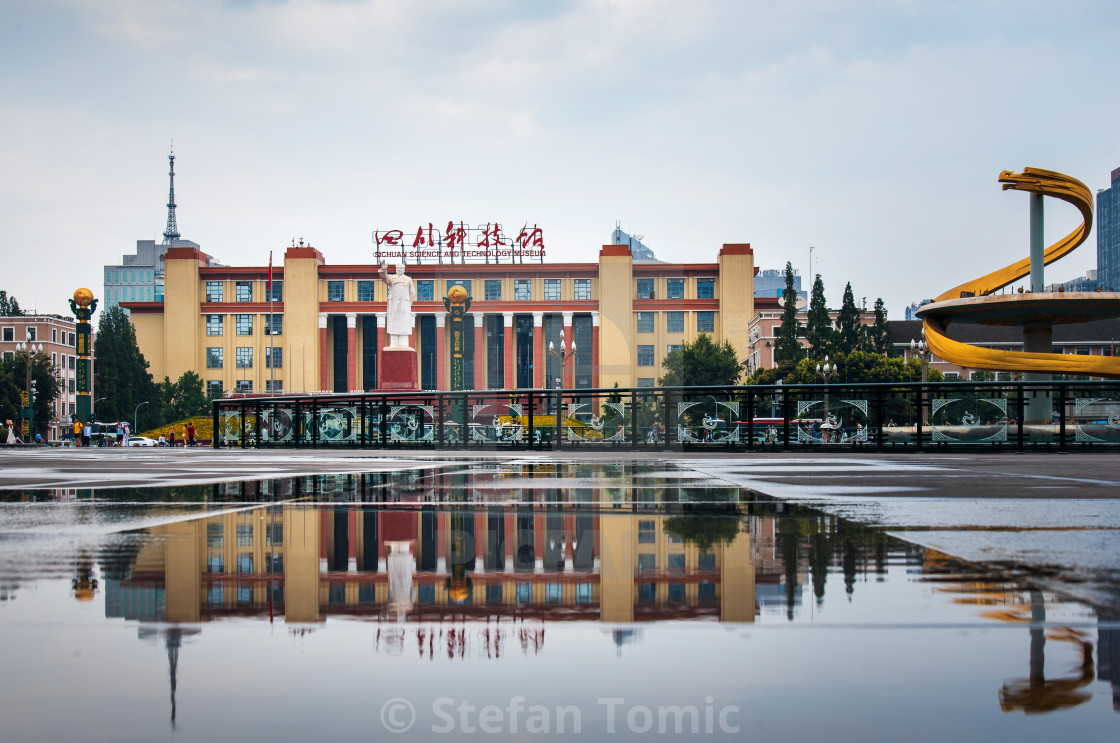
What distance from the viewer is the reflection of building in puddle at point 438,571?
140 inches

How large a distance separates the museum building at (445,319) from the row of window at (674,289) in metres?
0.17

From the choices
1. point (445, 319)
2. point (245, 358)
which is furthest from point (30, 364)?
point (445, 319)

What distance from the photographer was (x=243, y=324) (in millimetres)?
108312

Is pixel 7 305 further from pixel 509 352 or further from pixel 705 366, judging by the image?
pixel 705 366

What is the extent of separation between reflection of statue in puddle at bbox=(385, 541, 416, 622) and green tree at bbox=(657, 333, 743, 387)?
3264 inches

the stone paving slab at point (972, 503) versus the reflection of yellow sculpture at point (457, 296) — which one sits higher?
the reflection of yellow sculpture at point (457, 296)

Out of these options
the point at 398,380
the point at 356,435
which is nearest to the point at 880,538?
the point at 356,435

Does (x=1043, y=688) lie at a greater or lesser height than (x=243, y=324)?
lesser

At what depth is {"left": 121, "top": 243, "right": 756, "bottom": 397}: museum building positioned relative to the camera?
343ft

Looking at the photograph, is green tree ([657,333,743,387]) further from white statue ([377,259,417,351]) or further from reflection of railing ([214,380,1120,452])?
reflection of railing ([214,380,1120,452])

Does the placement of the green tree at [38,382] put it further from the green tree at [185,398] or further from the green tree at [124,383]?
the green tree at [185,398]

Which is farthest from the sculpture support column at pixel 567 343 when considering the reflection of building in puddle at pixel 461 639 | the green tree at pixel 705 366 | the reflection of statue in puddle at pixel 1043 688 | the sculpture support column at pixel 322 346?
the reflection of statue in puddle at pixel 1043 688

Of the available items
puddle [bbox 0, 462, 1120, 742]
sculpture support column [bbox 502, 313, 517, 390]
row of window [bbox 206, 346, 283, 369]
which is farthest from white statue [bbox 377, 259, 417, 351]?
puddle [bbox 0, 462, 1120, 742]

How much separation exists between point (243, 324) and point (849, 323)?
2732 inches
